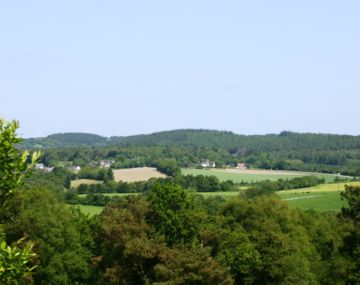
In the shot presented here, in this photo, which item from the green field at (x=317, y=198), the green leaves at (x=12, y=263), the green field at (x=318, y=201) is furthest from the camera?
the green field at (x=317, y=198)

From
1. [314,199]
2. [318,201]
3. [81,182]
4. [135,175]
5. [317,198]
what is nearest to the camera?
[318,201]

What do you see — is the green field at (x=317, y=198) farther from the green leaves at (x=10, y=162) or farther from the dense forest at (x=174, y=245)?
the green leaves at (x=10, y=162)

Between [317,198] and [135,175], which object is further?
[135,175]

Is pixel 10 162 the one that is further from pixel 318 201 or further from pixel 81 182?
pixel 81 182

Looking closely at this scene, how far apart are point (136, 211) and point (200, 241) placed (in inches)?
193

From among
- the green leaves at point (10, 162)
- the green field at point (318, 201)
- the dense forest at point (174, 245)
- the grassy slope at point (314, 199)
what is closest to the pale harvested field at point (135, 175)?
the grassy slope at point (314, 199)

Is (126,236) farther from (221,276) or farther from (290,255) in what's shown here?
(290,255)

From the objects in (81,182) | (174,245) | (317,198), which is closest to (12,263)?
(174,245)

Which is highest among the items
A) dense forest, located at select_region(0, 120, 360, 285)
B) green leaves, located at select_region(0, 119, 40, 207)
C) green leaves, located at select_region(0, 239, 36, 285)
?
green leaves, located at select_region(0, 119, 40, 207)

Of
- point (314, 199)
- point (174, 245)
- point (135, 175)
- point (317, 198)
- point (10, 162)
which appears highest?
point (10, 162)

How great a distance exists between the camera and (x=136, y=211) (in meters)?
43.4

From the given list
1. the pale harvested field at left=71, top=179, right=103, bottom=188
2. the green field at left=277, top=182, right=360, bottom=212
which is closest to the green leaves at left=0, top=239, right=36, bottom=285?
the green field at left=277, top=182, right=360, bottom=212

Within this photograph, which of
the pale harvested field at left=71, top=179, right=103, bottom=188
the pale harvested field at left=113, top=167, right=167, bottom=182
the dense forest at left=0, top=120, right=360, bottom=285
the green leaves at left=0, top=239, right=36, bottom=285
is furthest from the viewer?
the pale harvested field at left=113, top=167, right=167, bottom=182

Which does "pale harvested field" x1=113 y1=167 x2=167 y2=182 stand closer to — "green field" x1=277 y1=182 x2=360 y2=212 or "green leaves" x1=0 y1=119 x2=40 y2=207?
"green field" x1=277 y1=182 x2=360 y2=212
